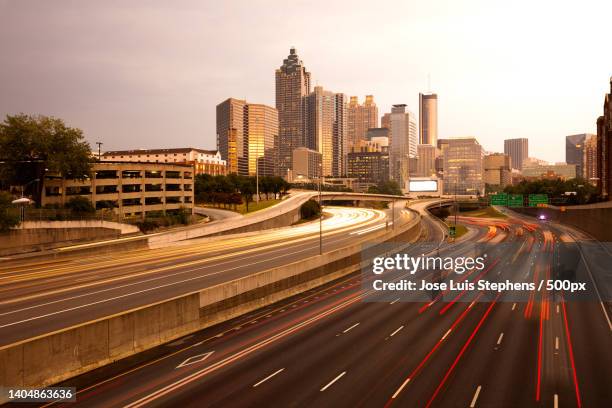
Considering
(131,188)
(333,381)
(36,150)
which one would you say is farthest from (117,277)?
(131,188)

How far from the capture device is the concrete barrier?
730 inches

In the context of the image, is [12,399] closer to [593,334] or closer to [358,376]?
[358,376]

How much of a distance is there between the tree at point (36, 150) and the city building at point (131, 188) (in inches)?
216

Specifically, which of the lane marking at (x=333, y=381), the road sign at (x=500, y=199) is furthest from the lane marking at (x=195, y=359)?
the road sign at (x=500, y=199)

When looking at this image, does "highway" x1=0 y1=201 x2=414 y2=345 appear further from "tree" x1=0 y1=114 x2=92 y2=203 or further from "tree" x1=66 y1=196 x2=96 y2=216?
"tree" x1=0 y1=114 x2=92 y2=203

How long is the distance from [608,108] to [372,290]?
12837 centimetres

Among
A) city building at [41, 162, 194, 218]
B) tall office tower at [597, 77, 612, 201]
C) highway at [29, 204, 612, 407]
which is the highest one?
tall office tower at [597, 77, 612, 201]

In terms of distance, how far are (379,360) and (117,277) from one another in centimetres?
2630

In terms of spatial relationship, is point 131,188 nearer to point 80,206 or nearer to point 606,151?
point 80,206

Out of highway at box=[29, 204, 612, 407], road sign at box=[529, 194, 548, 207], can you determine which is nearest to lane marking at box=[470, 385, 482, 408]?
highway at box=[29, 204, 612, 407]

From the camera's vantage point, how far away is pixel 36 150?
6781cm

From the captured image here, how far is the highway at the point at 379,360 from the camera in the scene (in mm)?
18938

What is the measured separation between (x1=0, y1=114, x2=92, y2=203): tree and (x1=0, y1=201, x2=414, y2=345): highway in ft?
70.8

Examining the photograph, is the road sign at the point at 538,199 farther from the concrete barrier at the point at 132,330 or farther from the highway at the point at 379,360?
the concrete barrier at the point at 132,330
